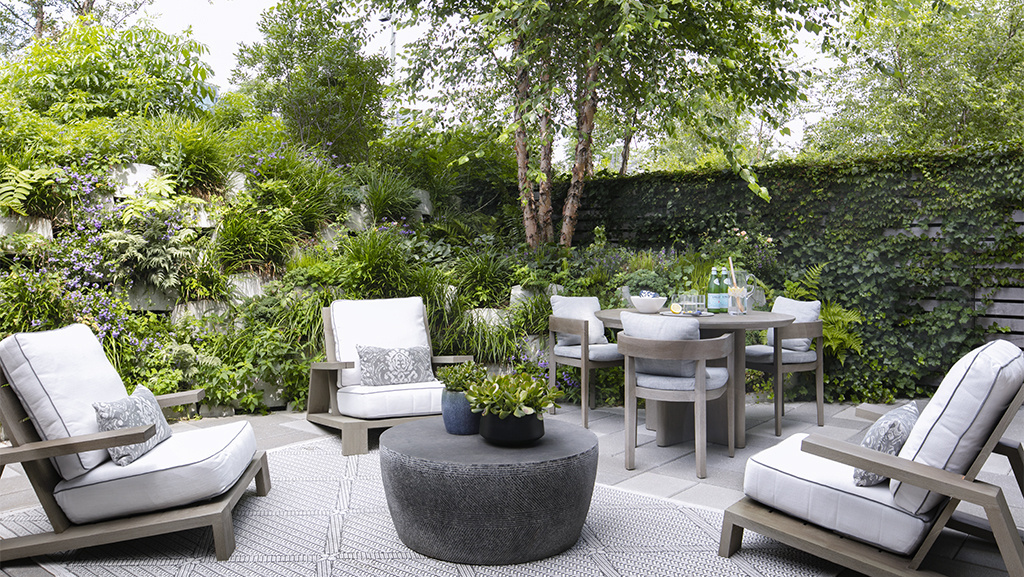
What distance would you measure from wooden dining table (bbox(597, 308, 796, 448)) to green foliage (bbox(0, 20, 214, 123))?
198 inches

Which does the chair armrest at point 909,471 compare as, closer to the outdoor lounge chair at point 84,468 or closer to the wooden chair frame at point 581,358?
the outdoor lounge chair at point 84,468

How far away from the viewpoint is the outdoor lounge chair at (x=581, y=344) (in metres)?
4.34

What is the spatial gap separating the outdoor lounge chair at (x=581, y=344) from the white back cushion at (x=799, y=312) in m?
1.32

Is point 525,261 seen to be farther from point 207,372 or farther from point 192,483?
point 192,483

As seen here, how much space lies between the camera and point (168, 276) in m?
4.90

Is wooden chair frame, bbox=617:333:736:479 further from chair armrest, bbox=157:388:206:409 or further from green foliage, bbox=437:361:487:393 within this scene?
chair armrest, bbox=157:388:206:409

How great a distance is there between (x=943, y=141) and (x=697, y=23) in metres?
9.41

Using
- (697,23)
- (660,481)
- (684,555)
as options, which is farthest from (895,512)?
(697,23)

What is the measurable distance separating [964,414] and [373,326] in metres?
3.35

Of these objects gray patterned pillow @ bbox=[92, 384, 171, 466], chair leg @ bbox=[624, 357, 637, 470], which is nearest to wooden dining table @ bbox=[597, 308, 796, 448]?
chair leg @ bbox=[624, 357, 637, 470]

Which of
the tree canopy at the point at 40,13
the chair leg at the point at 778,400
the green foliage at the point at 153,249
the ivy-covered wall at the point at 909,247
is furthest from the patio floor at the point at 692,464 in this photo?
the tree canopy at the point at 40,13

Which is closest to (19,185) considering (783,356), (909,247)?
(783,356)

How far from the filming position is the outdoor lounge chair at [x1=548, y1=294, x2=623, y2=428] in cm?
434

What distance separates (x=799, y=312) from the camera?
15.1 ft
